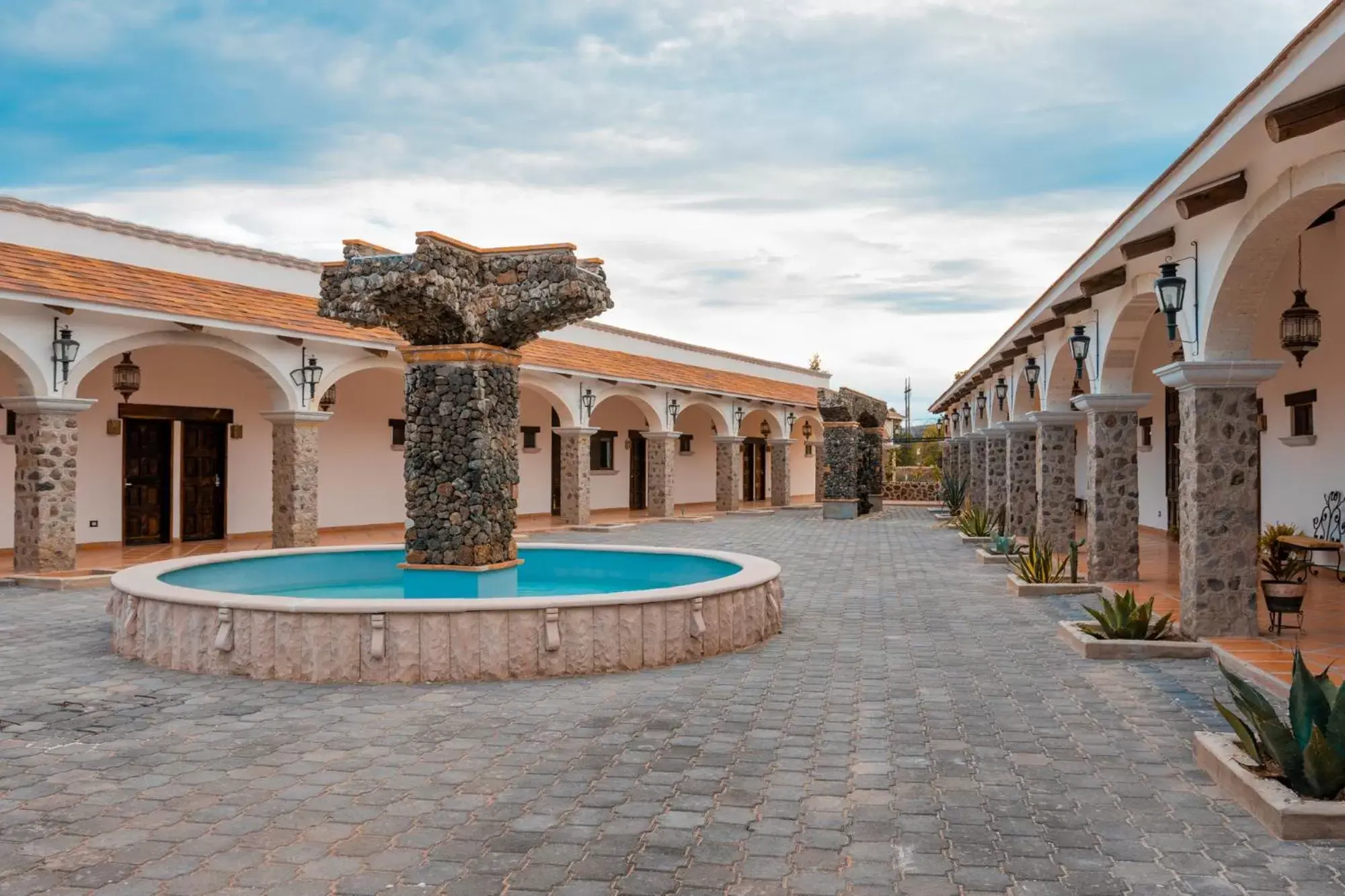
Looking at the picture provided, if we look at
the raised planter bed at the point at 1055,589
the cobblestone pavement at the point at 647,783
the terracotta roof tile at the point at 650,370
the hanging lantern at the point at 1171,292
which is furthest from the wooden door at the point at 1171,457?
Answer: the terracotta roof tile at the point at 650,370

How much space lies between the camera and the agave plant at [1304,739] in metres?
4.07

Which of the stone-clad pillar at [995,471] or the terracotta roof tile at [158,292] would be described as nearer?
the terracotta roof tile at [158,292]

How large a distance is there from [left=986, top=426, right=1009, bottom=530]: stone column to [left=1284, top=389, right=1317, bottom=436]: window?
6.89m

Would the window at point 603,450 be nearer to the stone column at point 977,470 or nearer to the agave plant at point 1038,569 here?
the stone column at point 977,470

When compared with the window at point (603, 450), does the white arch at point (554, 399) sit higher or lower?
higher

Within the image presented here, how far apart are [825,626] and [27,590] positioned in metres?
8.93

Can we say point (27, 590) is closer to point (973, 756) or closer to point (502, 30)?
point (502, 30)

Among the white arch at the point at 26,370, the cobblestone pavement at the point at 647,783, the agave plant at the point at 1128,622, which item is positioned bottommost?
the cobblestone pavement at the point at 647,783

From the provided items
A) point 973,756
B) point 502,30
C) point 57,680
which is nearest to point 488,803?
point 973,756

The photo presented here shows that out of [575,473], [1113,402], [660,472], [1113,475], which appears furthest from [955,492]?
[1113,402]

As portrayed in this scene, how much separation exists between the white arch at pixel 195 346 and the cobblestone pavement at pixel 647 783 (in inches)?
224

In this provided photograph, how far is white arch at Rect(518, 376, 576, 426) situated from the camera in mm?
20016

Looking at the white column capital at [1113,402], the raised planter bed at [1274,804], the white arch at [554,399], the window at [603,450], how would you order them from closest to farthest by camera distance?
the raised planter bed at [1274,804], the white column capital at [1113,402], the white arch at [554,399], the window at [603,450]

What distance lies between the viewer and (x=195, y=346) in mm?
14281
